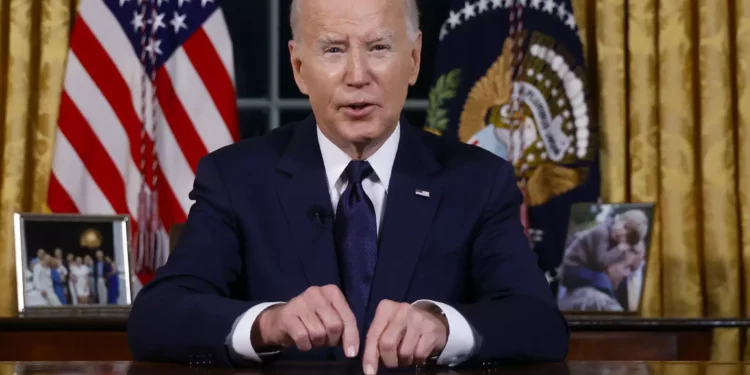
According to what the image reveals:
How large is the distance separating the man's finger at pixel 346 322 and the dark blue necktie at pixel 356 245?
1.19 feet

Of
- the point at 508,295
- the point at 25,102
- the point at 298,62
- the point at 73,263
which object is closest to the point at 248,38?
the point at 25,102

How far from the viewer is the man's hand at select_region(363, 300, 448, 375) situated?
4.77ft

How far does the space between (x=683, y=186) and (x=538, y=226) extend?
533 millimetres

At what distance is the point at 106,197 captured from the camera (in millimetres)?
3635

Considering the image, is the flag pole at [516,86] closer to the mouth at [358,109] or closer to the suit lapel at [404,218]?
the suit lapel at [404,218]

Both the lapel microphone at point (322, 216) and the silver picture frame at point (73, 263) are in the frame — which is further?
the silver picture frame at point (73, 263)

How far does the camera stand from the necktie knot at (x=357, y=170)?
1982 millimetres

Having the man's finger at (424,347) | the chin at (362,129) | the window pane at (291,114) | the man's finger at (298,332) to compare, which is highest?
the window pane at (291,114)

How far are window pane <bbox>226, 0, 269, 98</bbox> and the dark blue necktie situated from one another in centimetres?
229

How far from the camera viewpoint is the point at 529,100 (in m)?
3.67

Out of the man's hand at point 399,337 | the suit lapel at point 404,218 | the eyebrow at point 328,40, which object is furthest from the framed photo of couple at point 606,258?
the man's hand at point 399,337

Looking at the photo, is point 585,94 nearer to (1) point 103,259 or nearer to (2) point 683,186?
(2) point 683,186

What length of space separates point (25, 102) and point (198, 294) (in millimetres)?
2161

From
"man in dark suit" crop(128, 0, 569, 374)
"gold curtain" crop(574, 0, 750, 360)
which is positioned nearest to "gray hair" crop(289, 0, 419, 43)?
"man in dark suit" crop(128, 0, 569, 374)
